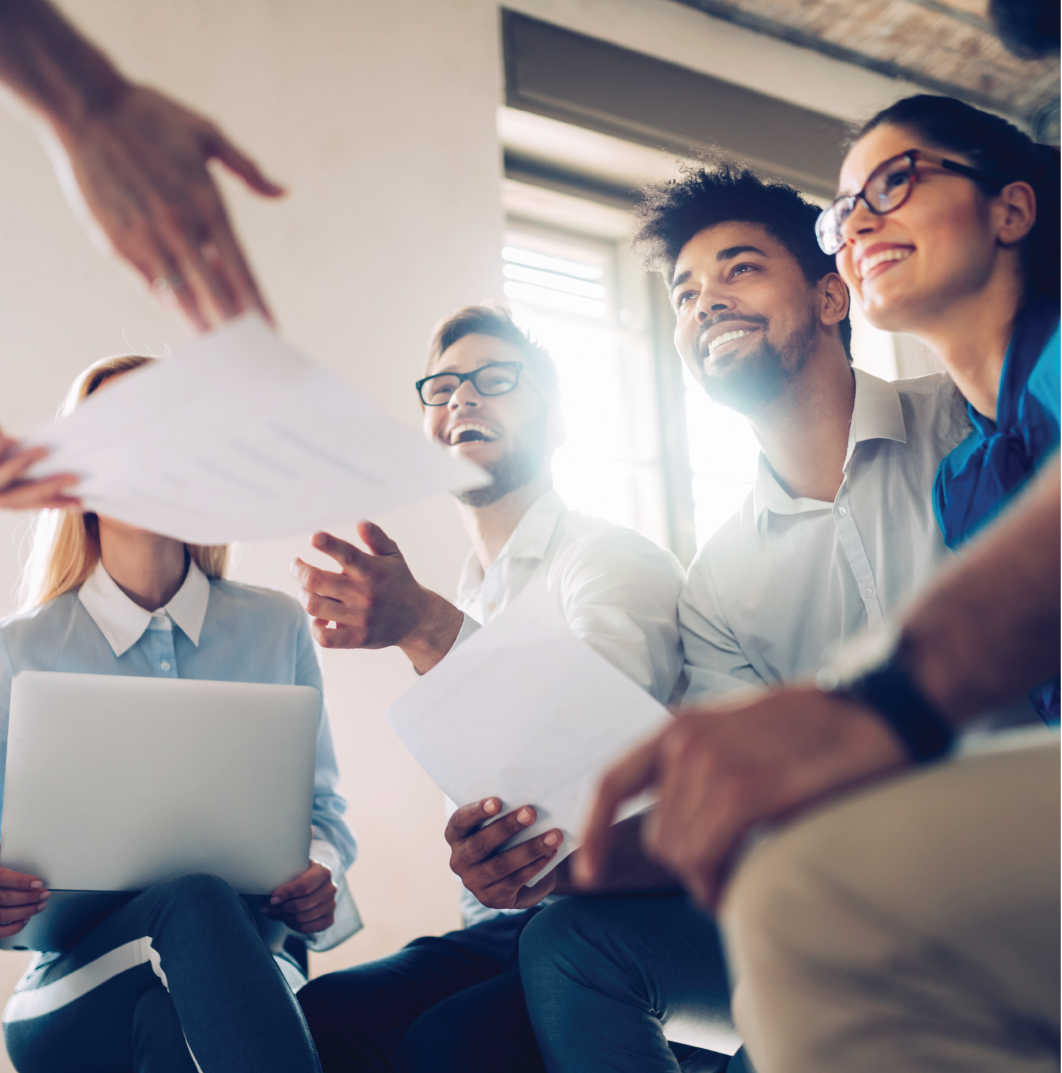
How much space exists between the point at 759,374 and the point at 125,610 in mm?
952

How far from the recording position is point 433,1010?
1.07m

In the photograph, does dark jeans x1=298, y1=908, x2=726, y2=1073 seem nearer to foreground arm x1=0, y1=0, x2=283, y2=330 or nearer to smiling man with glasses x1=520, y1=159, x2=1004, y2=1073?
smiling man with glasses x1=520, y1=159, x2=1004, y2=1073

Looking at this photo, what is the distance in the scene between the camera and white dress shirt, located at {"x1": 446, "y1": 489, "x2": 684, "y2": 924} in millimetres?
1118

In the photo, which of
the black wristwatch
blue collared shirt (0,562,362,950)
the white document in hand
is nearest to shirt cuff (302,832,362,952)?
blue collared shirt (0,562,362,950)

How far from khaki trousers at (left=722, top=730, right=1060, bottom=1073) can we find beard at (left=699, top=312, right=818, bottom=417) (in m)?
0.97

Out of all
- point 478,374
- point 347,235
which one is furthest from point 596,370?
point 478,374

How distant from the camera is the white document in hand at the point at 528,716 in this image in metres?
0.73

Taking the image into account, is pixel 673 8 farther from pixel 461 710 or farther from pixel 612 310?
pixel 461 710

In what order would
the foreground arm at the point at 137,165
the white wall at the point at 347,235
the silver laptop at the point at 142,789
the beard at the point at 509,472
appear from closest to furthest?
1. the foreground arm at the point at 137,165
2. the silver laptop at the point at 142,789
3. the beard at the point at 509,472
4. the white wall at the point at 347,235

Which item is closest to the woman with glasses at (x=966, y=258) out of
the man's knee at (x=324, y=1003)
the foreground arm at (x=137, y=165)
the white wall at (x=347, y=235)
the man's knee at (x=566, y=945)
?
the man's knee at (x=566, y=945)

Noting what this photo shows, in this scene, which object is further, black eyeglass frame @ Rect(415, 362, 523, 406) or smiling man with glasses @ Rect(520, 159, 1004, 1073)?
black eyeglass frame @ Rect(415, 362, 523, 406)

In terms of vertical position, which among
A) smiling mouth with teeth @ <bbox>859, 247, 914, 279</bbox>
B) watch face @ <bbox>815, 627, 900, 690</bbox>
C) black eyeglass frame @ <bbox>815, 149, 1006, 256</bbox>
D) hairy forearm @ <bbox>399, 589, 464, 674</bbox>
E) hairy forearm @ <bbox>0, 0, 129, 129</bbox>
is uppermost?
black eyeglass frame @ <bbox>815, 149, 1006, 256</bbox>

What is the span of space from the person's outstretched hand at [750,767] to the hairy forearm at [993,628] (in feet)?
0.10

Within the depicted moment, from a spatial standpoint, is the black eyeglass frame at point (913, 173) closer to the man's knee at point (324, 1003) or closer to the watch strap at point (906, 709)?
the watch strap at point (906, 709)
